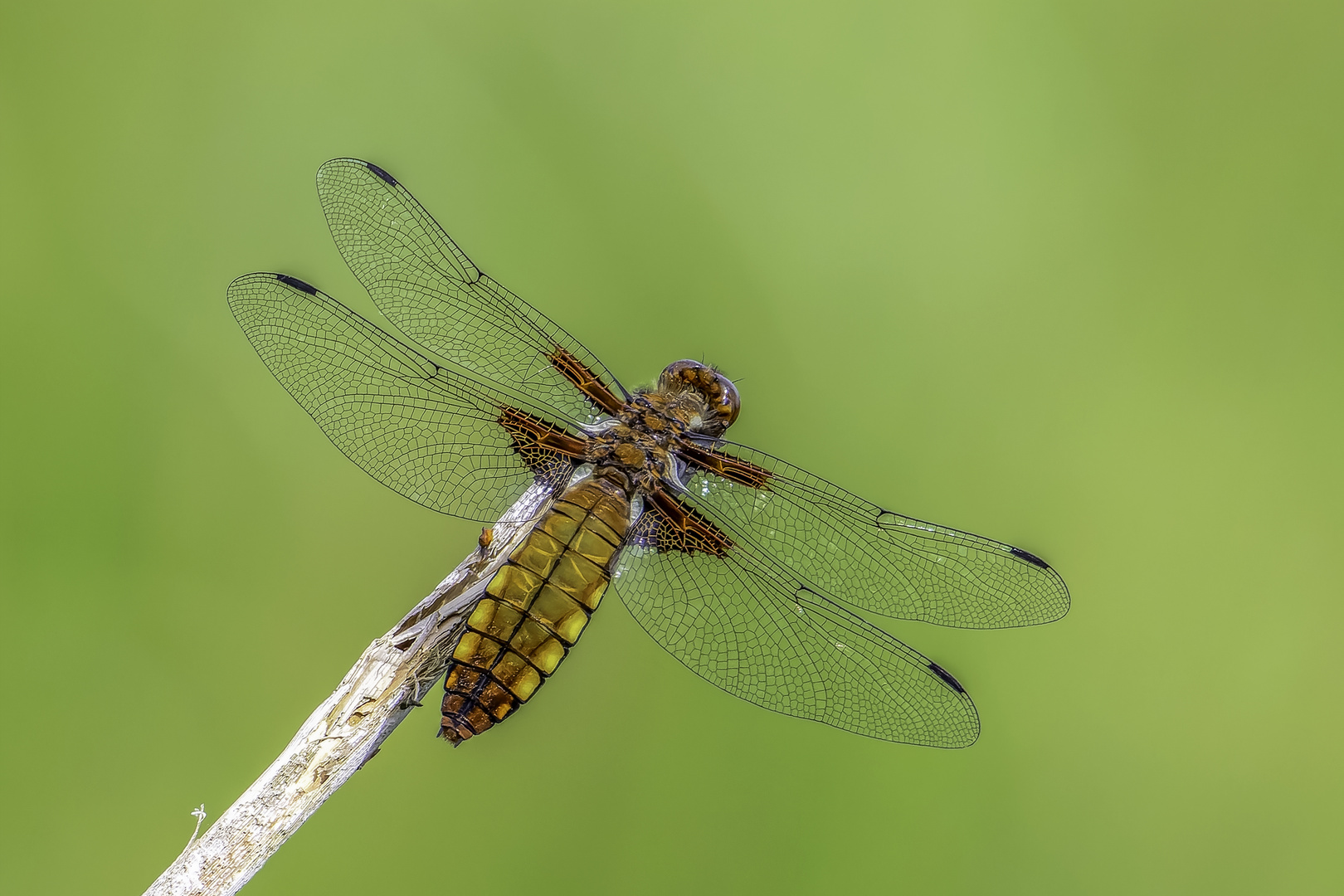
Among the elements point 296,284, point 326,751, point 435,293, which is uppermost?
point 435,293

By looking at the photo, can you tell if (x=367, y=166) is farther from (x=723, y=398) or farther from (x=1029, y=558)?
(x=1029, y=558)

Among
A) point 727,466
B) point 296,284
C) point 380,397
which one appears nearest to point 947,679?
point 727,466

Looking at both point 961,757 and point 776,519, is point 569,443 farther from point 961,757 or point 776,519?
point 961,757

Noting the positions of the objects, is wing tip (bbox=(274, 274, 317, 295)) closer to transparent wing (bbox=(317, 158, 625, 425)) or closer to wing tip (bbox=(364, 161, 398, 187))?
transparent wing (bbox=(317, 158, 625, 425))

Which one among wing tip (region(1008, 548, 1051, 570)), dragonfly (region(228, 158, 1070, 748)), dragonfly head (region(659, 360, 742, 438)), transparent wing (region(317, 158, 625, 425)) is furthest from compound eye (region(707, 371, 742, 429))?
wing tip (region(1008, 548, 1051, 570))

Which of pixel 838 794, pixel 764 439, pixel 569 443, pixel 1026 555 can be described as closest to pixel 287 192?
pixel 569 443

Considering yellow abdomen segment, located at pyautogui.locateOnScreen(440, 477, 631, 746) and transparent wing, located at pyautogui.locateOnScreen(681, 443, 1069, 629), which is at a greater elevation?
transparent wing, located at pyautogui.locateOnScreen(681, 443, 1069, 629)

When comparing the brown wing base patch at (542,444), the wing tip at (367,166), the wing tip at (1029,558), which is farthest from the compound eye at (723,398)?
the wing tip at (367,166)
